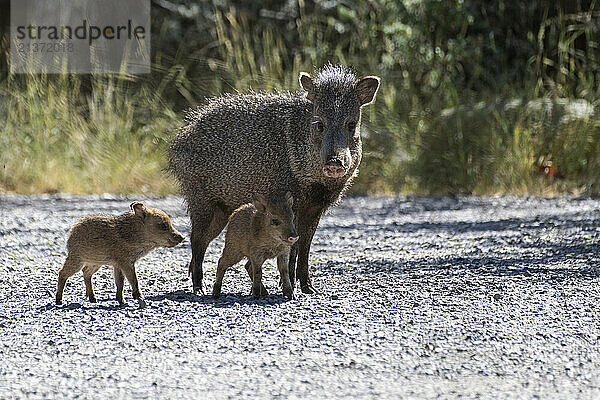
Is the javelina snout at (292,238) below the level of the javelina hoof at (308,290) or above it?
above

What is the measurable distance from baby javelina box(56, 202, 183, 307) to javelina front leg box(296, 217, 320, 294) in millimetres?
708

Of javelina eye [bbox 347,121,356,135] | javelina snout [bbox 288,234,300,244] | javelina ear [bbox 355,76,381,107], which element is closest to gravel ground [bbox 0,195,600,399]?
javelina snout [bbox 288,234,300,244]

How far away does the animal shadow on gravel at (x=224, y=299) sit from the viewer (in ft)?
14.2

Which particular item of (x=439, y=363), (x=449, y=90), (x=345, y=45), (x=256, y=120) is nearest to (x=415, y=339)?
(x=439, y=363)

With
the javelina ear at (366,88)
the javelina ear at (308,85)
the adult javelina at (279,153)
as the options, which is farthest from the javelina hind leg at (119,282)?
the javelina ear at (366,88)

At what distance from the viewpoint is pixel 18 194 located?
10.5m

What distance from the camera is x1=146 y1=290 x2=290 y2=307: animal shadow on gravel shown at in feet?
14.2

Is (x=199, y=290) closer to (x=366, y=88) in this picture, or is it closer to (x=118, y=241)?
(x=118, y=241)

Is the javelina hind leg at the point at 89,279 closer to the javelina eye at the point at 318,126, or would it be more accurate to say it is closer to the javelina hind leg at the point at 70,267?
the javelina hind leg at the point at 70,267

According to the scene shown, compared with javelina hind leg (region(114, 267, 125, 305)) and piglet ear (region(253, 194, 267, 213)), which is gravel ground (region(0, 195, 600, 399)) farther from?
piglet ear (region(253, 194, 267, 213))

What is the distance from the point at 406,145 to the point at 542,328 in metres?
6.74

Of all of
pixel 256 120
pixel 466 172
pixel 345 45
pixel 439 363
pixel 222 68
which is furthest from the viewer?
pixel 345 45

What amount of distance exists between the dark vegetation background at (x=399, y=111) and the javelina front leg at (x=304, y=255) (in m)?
4.89

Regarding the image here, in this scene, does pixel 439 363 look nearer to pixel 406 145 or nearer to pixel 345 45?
pixel 406 145
